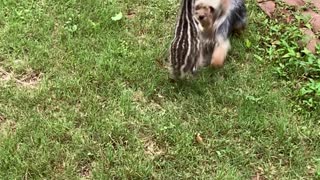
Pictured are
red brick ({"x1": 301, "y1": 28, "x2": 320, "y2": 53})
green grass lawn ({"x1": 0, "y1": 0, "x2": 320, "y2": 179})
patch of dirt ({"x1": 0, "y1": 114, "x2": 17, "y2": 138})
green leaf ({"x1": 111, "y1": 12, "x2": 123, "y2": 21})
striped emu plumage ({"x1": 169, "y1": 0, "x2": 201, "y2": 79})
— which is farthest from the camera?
green leaf ({"x1": 111, "y1": 12, "x2": 123, "y2": 21})

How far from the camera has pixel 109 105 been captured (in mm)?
4531

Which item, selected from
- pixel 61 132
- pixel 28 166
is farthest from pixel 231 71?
pixel 28 166

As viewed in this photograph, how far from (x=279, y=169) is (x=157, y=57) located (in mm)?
1397

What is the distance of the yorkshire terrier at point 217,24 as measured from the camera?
4.80m

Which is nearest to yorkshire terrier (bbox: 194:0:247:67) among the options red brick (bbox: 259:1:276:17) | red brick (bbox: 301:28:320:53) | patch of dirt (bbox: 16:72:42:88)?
red brick (bbox: 259:1:276:17)

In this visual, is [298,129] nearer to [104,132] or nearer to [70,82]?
[104,132]

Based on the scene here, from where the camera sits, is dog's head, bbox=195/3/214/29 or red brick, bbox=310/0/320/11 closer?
dog's head, bbox=195/3/214/29

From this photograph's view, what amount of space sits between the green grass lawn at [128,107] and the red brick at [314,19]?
435 millimetres

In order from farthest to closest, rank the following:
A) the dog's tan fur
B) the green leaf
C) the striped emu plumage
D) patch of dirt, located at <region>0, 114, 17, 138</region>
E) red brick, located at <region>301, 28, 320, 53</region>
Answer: the green leaf → red brick, located at <region>301, 28, 320, 53</region> → the dog's tan fur → the striped emu plumage → patch of dirt, located at <region>0, 114, 17, 138</region>

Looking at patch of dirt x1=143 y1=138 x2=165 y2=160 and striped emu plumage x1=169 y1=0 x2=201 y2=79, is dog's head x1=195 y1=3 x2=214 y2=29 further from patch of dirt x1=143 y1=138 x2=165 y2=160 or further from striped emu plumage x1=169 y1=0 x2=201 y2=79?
patch of dirt x1=143 y1=138 x2=165 y2=160

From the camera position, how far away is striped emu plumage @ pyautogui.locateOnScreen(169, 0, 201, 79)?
15.0ft

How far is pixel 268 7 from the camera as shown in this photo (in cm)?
555

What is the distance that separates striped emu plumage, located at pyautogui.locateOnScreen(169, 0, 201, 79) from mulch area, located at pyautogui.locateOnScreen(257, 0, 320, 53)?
3.78 feet

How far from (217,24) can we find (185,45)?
1.81 ft
